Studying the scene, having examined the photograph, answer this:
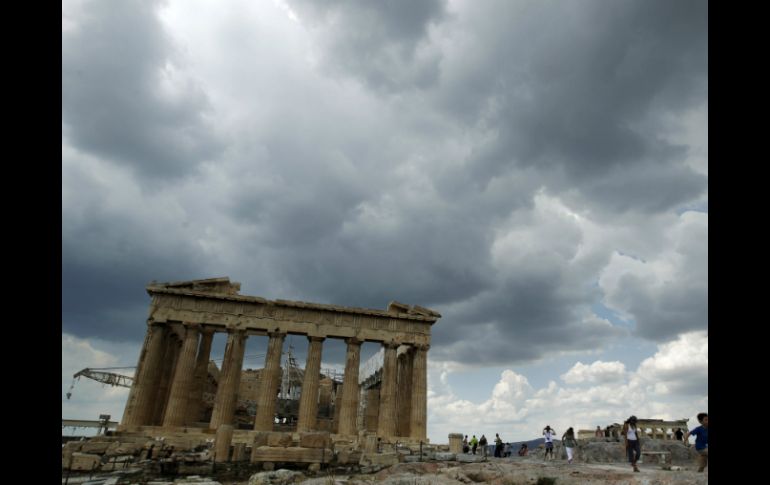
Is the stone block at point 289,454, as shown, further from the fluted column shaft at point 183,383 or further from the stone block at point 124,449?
the fluted column shaft at point 183,383

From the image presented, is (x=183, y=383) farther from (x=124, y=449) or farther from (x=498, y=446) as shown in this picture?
(x=498, y=446)

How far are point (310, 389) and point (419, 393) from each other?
8.01 metres

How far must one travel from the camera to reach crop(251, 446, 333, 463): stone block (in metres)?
19.3

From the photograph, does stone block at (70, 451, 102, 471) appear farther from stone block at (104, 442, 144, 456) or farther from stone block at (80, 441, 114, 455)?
stone block at (80, 441, 114, 455)

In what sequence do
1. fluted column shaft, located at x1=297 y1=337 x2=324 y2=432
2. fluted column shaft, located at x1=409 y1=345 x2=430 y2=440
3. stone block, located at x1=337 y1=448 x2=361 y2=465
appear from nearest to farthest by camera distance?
1. stone block, located at x1=337 y1=448 x2=361 y2=465
2. fluted column shaft, located at x1=297 y1=337 x2=324 y2=432
3. fluted column shaft, located at x1=409 y1=345 x2=430 y2=440

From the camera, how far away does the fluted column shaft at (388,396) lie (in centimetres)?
3412

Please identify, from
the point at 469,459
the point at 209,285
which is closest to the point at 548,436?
the point at 469,459

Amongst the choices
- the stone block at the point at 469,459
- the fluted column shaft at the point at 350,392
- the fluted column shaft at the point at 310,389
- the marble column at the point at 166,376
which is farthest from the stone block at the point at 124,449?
the stone block at the point at 469,459

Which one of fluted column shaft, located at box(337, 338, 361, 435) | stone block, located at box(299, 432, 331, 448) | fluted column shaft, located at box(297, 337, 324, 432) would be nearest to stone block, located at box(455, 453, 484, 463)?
stone block, located at box(299, 432, 331, 448)

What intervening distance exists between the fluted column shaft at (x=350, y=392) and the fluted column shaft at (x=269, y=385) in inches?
189
